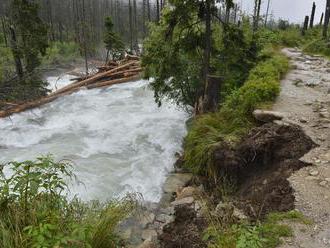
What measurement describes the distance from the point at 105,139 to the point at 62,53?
75.4 feet

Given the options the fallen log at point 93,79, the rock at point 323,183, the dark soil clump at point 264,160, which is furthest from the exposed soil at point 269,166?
the fallen log at point 93,79

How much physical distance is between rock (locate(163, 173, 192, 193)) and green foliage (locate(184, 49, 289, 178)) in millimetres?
244

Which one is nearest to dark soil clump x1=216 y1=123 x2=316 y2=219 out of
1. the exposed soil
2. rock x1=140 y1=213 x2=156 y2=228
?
the exposed soil

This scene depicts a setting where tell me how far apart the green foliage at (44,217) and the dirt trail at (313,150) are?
192cm

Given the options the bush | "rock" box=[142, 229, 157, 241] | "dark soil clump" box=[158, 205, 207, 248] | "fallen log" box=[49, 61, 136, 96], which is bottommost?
the bush

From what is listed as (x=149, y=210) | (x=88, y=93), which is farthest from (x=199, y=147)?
(x=88, y=93)

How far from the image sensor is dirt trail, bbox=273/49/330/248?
3.86 m

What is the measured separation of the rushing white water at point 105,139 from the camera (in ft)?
24.6

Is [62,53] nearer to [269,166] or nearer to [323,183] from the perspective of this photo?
[269,166]

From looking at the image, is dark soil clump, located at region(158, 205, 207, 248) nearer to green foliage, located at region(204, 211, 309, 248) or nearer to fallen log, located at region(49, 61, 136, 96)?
green foliage, located at region(204, 211, 309, 248)

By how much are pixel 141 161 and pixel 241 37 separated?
4070 millimetres

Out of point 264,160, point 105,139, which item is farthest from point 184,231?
point 105,139

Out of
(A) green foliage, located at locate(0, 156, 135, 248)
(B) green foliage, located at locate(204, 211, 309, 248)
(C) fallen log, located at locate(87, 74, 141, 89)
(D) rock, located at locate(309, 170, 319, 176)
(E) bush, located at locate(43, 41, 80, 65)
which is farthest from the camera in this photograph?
(E) bush, located at locate(43, 41, 80, 65)

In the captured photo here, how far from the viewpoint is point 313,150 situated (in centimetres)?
567
